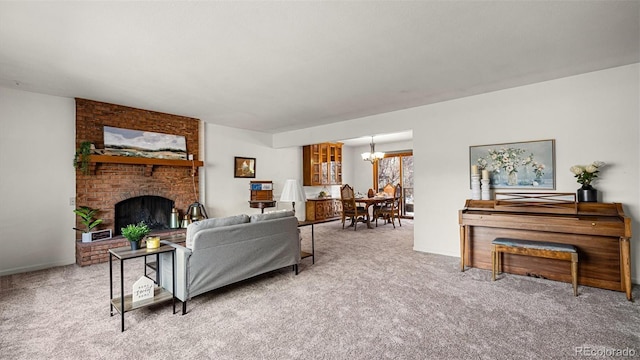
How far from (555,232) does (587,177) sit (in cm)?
70

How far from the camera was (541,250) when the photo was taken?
10.2 ft

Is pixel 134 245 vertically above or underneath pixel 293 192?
underneath

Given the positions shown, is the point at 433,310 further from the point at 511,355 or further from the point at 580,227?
the point at 580,227

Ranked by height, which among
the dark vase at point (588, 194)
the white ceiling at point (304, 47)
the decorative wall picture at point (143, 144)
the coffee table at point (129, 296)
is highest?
the white ceiling at point (304, 47)

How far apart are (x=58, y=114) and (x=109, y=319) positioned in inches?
133

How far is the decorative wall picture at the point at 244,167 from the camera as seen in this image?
6.52m

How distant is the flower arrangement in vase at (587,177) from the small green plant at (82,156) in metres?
6.40

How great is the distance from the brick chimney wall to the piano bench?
5.10 m

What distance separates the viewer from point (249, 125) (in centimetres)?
628

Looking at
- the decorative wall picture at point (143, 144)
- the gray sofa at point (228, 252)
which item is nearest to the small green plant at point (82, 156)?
the decorative wall picture at point (143, 144)

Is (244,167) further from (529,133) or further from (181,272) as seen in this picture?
(529,133)

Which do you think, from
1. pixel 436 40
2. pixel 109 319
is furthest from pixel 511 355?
pixel 109 319

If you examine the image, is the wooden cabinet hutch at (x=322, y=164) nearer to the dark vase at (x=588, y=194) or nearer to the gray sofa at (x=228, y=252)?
the gray sofa at (x=228, y=252)

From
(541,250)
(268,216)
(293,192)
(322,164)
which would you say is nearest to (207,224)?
(268,216)
